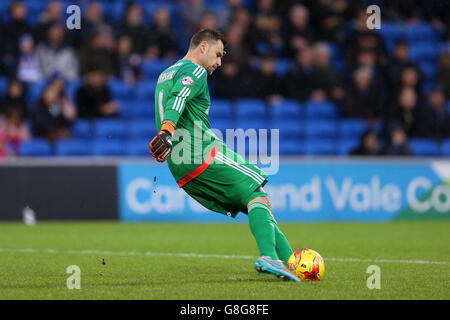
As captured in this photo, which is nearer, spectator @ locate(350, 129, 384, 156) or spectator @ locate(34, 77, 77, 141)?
spectator @ locate(350, 129, 384, 156)

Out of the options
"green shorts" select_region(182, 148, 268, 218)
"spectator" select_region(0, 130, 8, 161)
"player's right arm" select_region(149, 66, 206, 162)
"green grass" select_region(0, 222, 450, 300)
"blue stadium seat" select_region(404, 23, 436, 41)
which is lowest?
"green grass" select_region(0, 222, 450, 300)

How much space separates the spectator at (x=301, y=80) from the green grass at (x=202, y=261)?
4112 mm

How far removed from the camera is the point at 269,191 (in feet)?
46.5

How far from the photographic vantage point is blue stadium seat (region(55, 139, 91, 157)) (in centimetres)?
1559

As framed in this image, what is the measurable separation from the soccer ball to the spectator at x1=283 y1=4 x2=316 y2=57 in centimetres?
1125

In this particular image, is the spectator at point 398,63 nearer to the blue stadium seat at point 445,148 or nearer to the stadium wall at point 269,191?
the blue stadium seat at point 445,148

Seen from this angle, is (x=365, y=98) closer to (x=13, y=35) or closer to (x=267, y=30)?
(x=267, y=30)

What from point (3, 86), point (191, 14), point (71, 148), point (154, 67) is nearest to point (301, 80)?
point (191, 14)

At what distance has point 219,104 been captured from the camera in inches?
656

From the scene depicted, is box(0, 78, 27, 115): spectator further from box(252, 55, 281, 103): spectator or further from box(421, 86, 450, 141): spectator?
box(421, 86, 450, 141): spectator

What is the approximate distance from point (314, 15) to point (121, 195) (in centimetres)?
701

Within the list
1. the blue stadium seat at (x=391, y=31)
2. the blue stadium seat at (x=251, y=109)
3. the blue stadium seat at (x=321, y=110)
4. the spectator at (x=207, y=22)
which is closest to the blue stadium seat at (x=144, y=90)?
the spectator at (x=207, y=22)

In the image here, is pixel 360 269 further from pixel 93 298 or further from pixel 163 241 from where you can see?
pixel 163 241

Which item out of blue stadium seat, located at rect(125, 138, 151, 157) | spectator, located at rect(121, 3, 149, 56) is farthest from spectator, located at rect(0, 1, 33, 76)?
blue stadium seat, located at rect(125, 138, 151, 157)
